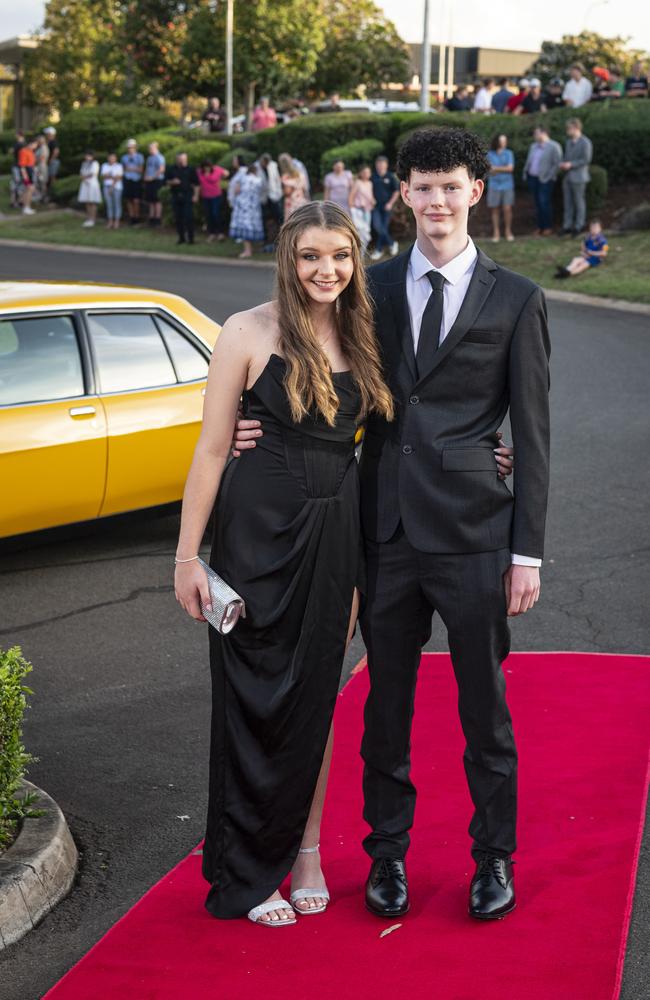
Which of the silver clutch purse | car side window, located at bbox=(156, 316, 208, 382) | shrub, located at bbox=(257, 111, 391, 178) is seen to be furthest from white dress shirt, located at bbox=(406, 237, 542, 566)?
shrub, located at bbox=(257, 111, 391, 178)

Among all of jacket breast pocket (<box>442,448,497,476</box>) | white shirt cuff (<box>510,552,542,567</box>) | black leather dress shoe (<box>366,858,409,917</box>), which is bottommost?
black leather dress shoe (<box>366,858,409,917</box>)

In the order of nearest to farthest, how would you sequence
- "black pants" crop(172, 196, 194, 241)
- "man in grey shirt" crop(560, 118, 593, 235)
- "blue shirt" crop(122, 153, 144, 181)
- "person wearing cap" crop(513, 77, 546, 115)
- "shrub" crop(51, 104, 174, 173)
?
1. "man in grey shirt" crop(560, 118, 593, 235)
2. "black pants" crop(172, 196, 194, 241)
3. "person wearing cap" crop(513, 77, 546, 115)
4. "blue shirt" crop(122, 153, 144, 181)
5. "shrub" crop(51, 104, 174, 173)

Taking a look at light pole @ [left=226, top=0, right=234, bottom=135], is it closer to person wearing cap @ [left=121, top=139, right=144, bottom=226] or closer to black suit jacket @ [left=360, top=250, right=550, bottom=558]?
person wearing cap @ [left=121, top=139, right=144, bottom=226]

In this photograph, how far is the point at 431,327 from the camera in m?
3.62

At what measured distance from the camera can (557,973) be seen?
3443 mm

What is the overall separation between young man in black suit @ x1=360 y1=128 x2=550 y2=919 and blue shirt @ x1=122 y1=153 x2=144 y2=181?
27266mm

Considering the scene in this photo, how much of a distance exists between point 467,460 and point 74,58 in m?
57.2

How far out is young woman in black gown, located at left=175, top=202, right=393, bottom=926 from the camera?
3.55 meters

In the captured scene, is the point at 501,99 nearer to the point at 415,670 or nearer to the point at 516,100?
the point at 516,100

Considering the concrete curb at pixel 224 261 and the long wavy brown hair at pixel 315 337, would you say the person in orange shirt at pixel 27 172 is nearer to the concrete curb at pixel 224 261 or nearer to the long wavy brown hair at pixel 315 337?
the concrete curb at pixel 224 261

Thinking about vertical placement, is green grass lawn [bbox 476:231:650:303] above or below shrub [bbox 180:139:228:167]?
below

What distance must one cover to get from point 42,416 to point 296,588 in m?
3.60

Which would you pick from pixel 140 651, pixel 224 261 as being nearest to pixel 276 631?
pixel 140 651

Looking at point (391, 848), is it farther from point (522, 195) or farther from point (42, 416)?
point (522, 195)
